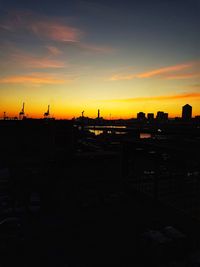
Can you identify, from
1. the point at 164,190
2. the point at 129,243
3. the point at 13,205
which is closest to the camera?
the point at 129,243

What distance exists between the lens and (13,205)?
18391mm

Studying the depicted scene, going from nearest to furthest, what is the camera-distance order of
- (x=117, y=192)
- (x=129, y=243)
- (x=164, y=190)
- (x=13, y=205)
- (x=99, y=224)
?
(x=129, y=243) < (x=99, y=224) < (x=13, y=205) < (x=164, y=190) < (x=117, y=192)

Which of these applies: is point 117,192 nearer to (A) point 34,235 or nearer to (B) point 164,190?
(B) point 164,190

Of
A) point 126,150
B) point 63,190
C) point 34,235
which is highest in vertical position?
point 126,150

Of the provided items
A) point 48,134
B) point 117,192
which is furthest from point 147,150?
point 48,134

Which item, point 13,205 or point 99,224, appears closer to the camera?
point 99,224

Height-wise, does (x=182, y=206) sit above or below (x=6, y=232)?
above

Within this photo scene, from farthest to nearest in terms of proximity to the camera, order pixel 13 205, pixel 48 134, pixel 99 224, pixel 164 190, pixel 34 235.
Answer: pixel 48 134 < pixel 164 190 < pixel 13 205 < pixel 99 224 < pixel 34 235

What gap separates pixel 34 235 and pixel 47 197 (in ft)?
17.3

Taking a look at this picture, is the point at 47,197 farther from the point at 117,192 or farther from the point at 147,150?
the point at 147,150

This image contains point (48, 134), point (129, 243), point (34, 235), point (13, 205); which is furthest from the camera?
point (48, 134)

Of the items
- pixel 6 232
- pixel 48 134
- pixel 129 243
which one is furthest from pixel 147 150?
pixel 6 232

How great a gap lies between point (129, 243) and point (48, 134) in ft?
47.0

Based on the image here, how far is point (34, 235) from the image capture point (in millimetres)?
14672
